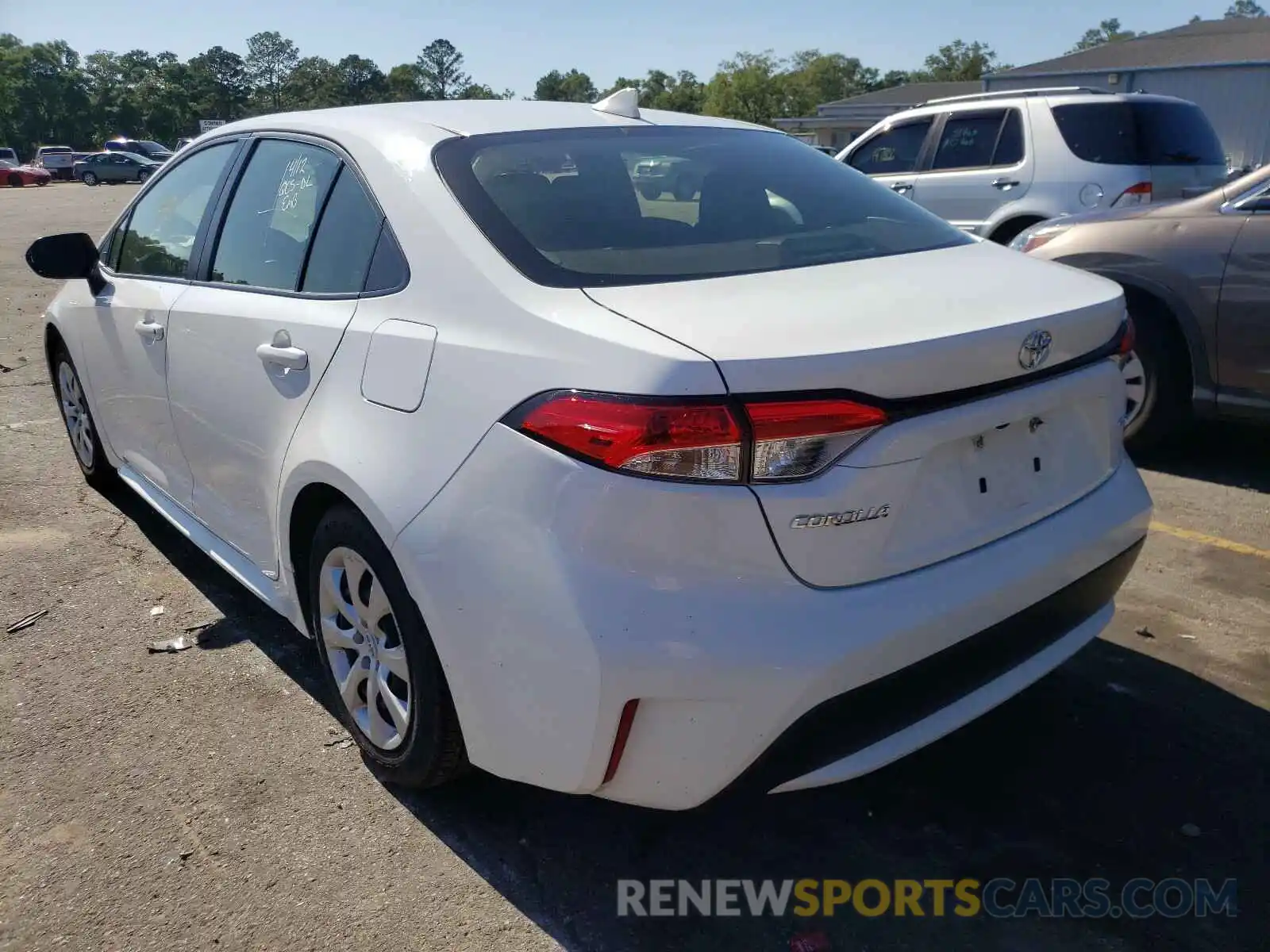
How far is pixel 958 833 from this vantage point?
254cm

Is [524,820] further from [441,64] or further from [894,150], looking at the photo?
[441,64]

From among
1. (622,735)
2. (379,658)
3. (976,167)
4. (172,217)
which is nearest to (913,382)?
(622,735)

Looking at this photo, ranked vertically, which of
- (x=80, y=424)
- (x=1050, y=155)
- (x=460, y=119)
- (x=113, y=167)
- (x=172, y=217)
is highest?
(x=460, y=119)

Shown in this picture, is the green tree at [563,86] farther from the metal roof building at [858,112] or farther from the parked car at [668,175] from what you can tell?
the parked car at [668,175]

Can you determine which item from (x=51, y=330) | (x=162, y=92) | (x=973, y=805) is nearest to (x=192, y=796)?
(x=973, y=805)

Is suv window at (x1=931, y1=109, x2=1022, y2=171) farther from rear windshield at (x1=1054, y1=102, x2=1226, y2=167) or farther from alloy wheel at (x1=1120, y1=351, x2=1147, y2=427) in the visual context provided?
alloy wheel at (x1=1120, y1=351, x2=1147, y2=427)

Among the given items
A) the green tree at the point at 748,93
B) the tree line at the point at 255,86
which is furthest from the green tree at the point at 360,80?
the green tree at the point at 748,93

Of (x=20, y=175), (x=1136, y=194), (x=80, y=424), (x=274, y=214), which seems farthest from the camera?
(x=20, y=175)

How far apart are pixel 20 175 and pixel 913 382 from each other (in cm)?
5034

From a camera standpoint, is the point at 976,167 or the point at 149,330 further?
the point at 976,167

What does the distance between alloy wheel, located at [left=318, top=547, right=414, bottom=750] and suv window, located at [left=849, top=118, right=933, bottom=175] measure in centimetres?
779

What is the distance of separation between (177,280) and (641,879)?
8.16 feet

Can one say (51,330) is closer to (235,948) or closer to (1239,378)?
(235,948)

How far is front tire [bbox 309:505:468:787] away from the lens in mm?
2363
